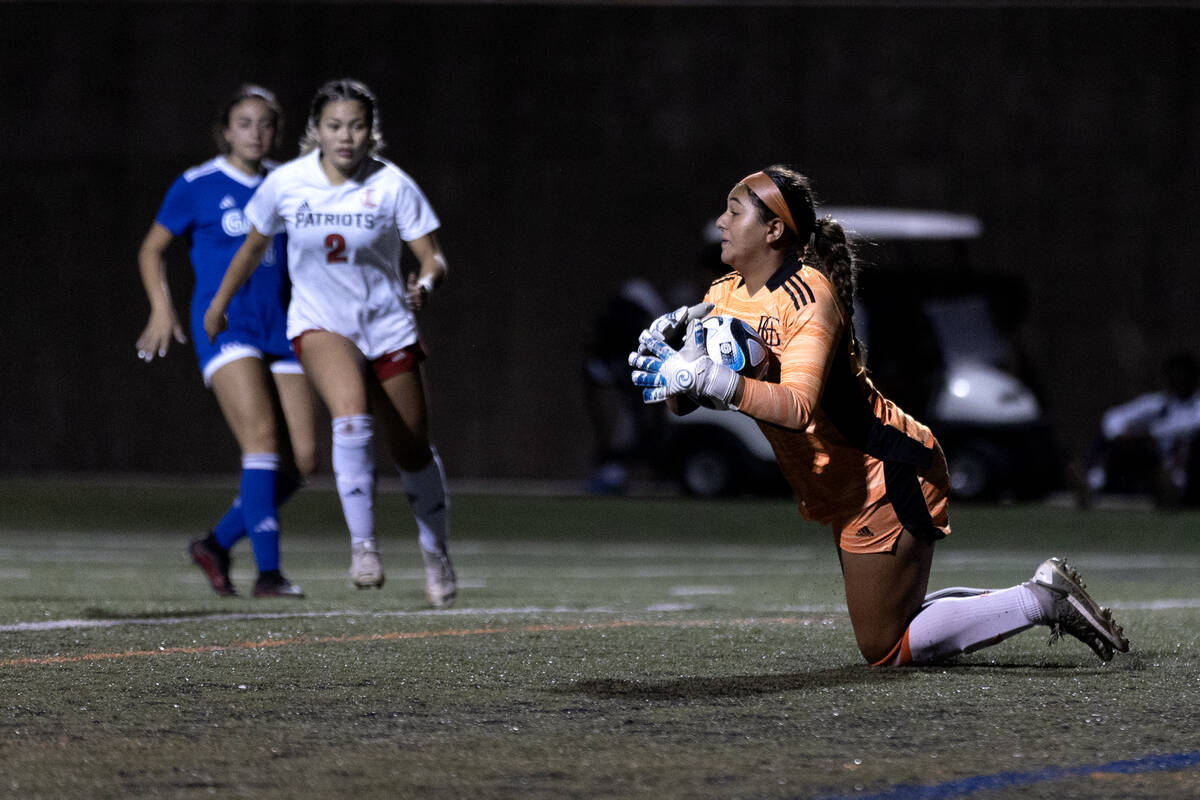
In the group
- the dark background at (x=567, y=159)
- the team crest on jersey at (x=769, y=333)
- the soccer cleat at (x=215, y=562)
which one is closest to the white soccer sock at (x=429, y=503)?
the soccer cleat at (x=215, y=562)

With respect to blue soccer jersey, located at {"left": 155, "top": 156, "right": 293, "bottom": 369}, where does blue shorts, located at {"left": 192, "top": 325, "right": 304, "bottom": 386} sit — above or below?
below

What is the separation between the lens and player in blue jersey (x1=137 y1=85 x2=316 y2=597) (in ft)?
23.7

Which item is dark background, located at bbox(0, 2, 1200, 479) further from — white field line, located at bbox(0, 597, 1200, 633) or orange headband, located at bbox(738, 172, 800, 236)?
orange headband, located at bbox(738, 172, 800, 236)

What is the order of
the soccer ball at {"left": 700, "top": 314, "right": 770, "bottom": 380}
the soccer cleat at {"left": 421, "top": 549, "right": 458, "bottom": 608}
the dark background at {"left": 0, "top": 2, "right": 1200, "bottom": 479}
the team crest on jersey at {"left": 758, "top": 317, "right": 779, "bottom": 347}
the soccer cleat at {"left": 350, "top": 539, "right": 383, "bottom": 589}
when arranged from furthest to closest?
the dark background at {"left": 0, "top": 2, "right": 1200, "bottom": 479}, the soccer cleat at {"left": 421, "top": 549, "right": 458, "bottom": 608}, the soccer cleat at {"left": 350, "top": 539, "right": 383, "bottom": 589}, the team crest on jersey at {"left": 758, "top": 317, "right": 779, "bottom": 347}, the soccer ball at {"left": 700, "top": 314, "right": 770, "bottom": 380}

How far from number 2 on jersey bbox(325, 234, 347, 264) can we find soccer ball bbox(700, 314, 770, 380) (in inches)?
95.0

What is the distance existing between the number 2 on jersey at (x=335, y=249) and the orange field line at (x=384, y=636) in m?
1.52

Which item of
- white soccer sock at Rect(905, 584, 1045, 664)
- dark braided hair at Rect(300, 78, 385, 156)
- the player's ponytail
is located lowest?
white soccer sock at Rect(905, 584, 1045, 664)

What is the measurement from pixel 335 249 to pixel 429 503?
101 centimetres

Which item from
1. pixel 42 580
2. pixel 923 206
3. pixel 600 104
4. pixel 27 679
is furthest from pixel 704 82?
pixel 27 679

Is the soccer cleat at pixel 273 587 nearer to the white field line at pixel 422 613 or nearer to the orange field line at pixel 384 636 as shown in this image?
the white field line at pixel 422 613

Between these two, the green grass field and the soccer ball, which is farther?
the soccer ball

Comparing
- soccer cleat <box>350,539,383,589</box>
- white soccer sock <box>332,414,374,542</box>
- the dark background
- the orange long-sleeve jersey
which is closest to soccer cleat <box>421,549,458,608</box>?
white soccer sock <box>332,414,374,542</box>

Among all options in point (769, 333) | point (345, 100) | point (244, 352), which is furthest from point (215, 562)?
point (769, 333)

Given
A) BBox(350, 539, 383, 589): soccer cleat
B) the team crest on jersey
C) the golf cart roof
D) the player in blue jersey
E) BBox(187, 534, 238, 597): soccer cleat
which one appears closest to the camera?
the team crest on jersey
